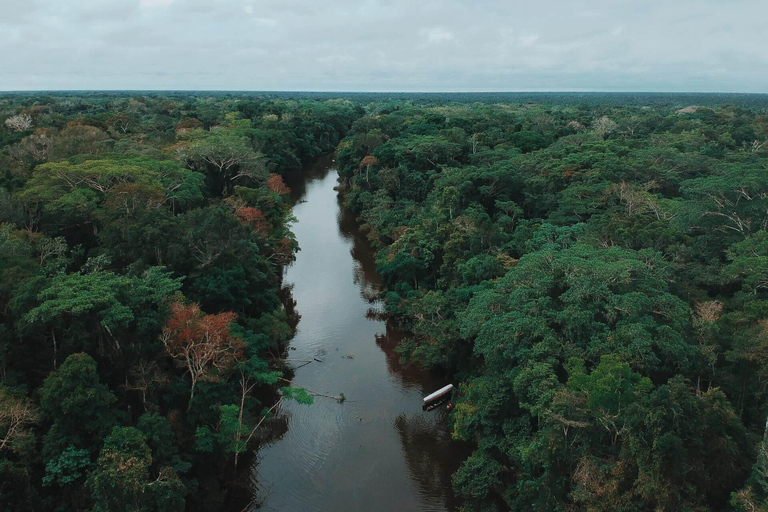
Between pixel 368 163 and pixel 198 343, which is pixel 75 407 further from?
pixel 368 163

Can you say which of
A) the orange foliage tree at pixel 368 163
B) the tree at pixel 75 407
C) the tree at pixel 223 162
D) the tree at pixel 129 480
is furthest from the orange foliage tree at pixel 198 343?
the orange foliage tree at pixel 368 163

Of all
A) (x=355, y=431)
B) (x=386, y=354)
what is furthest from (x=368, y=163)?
(x=355, y=431)

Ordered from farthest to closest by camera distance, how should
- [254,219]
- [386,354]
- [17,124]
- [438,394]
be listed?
[17,124]
[254,219]
[386,354]
[438,394]

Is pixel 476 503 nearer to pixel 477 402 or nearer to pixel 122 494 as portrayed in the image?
pixel 477 402

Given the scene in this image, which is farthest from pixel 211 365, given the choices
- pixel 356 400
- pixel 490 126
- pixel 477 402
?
pixel 490 126

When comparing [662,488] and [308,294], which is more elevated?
[662,488]
